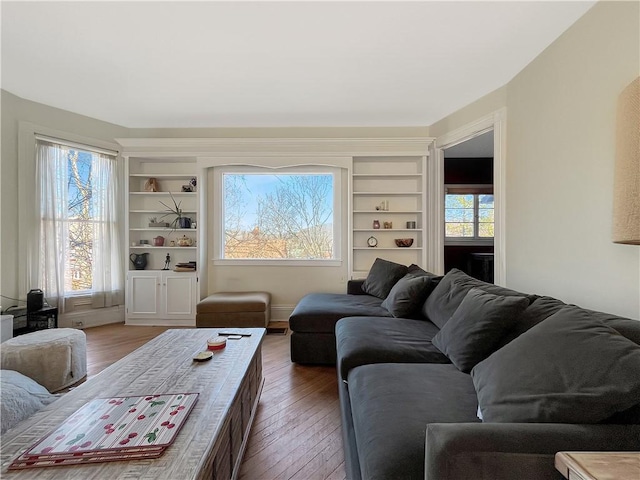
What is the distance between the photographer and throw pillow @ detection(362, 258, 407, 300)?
10.7 ft

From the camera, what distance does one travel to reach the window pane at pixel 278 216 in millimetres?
4367

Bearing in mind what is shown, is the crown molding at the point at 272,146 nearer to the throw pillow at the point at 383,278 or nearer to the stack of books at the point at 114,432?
the throw pillow at the point at 383,278

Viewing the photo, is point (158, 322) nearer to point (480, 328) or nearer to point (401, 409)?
point (401, 409)

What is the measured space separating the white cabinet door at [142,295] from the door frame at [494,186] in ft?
12.4

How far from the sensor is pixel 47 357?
226 centimetres

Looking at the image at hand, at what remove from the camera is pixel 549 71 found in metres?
2.34

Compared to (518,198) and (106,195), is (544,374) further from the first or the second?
(106,195)

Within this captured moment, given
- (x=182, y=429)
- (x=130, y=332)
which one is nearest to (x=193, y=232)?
(x=130, y=332)

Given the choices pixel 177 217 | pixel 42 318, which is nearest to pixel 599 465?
pixel 42 318

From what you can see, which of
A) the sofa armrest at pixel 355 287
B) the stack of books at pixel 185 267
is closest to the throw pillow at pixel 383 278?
the sofa armrest at pixel 355 287

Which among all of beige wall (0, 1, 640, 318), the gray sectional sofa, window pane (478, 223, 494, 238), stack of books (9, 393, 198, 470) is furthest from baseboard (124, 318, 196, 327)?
window pane (478, 223, 494, 238)

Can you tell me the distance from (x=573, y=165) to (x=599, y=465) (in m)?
2.04

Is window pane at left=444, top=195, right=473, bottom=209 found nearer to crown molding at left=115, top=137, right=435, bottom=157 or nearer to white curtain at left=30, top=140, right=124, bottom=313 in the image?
crown molding at left=115, top=137, right=435, bottom=157

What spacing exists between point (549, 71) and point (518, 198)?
40.6 inches
